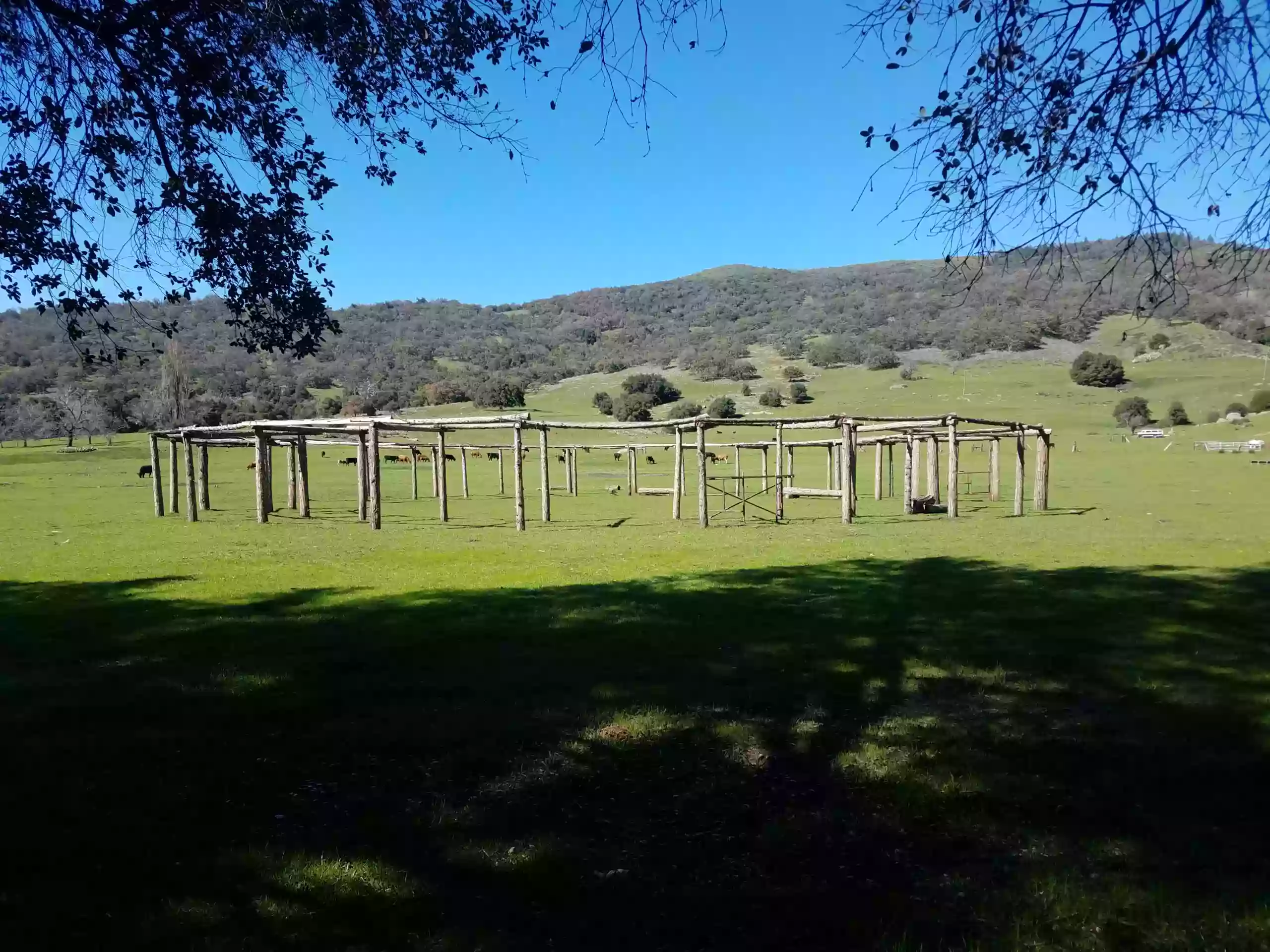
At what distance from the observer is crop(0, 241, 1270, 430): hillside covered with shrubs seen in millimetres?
61906

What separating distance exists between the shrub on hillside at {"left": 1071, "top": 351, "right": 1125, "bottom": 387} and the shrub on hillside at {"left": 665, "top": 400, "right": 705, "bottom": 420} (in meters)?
27.4

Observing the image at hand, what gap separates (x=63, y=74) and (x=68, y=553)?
399 inches

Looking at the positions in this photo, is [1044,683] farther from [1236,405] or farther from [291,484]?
[1236,405]

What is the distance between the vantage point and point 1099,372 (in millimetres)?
59188

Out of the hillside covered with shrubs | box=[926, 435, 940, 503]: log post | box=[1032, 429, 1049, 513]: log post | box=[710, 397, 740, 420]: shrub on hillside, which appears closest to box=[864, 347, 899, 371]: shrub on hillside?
the hillside covered with shrubs

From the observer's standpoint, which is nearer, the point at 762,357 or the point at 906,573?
the point at 906,573

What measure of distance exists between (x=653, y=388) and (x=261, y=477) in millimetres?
45445

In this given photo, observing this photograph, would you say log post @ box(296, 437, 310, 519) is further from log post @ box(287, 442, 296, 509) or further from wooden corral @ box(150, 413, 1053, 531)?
log post @ box(287, 442, 296, 509)

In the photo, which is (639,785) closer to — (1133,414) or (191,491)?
(191,491)

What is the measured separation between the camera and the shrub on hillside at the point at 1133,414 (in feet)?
155

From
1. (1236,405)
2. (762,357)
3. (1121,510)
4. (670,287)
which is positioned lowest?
(1121,510)

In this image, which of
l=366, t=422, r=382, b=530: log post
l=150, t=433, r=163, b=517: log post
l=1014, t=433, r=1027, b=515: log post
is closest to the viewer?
l=366, t=422, r=382, b=530: log post

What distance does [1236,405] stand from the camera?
155 feet

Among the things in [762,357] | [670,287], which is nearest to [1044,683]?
[762,357]
